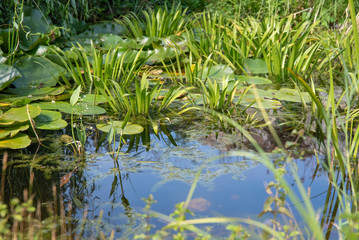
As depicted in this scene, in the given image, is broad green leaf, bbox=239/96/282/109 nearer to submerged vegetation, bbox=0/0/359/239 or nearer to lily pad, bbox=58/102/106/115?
submerged vegetation, bbox=0/0/359/239

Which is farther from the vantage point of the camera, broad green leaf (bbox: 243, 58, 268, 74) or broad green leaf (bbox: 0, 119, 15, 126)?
broad green leaf (bbox: 243, 58, 268, 74)

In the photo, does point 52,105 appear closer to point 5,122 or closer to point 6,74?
point 6,74

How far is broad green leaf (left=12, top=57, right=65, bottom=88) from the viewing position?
2.77 metres

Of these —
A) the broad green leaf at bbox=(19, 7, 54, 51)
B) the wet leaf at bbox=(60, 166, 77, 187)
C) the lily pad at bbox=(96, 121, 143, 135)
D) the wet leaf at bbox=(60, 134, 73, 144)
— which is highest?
the broad green leaf at bbox=(19, 7, 54, 51)

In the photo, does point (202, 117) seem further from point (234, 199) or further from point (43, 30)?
point (43, 30)

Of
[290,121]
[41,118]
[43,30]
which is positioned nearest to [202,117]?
[290,121]

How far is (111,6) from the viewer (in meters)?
5.21

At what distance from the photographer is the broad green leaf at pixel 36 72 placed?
9.08ft

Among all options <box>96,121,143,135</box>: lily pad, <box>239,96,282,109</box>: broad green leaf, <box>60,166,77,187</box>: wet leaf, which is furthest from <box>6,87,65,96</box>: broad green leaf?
<box>239,96,282,109</box>: broad green leaf

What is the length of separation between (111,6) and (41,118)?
10.7 feet

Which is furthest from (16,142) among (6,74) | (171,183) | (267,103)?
(267,103)

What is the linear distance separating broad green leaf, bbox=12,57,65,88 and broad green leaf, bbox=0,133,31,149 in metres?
0.79

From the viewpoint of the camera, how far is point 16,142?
6.58ft

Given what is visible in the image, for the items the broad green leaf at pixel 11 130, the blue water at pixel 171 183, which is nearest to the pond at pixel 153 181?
the blue water at pixel 171 183
